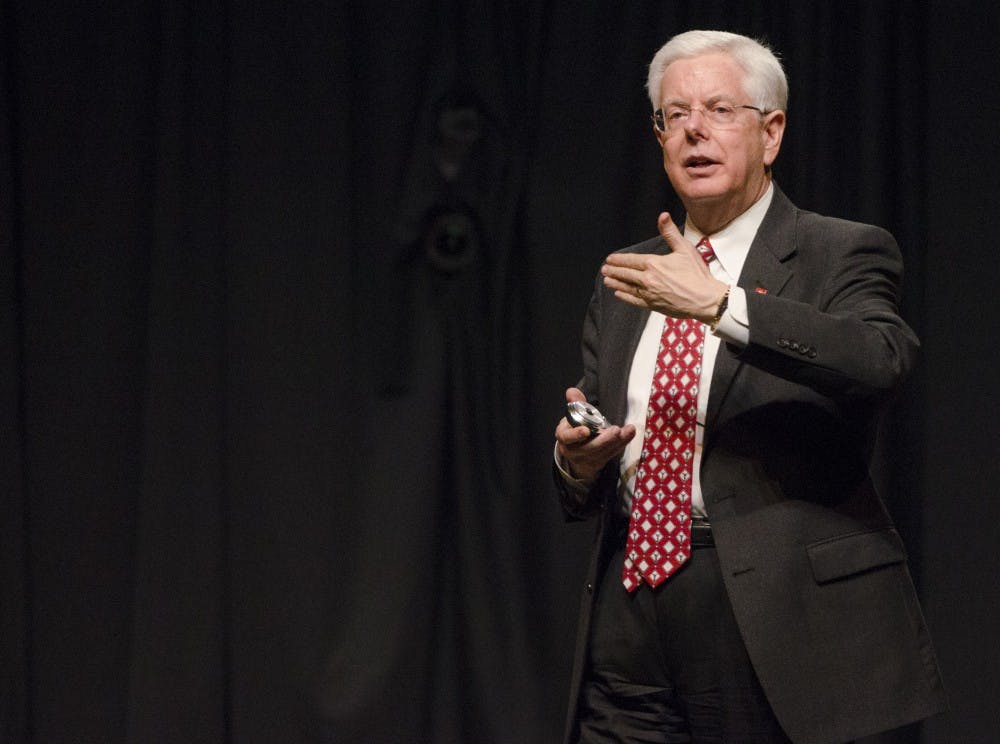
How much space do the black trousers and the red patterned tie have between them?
0.03 m

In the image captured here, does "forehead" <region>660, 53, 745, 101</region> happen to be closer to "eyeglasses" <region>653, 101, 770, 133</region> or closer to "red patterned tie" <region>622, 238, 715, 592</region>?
"eyeglasses" <region>653, 101, 770, 133</region>

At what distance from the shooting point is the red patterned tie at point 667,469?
1.62m

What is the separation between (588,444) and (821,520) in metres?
0.34

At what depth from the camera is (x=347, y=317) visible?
2721 mm

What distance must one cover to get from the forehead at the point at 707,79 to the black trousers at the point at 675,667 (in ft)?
2.31

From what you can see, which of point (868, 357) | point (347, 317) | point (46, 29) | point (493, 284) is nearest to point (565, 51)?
point (493, 284)

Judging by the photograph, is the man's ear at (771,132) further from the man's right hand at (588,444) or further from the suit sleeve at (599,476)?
the man's right hand at (588,444)

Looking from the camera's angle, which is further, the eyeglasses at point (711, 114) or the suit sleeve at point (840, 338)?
the eyeglasses at point (711, 114)

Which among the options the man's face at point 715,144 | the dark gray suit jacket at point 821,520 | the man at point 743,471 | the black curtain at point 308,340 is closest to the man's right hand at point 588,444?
the man at point 743,471

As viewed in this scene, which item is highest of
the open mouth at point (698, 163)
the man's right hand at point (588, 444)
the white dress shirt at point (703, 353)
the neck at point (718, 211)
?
the open mouth at point (698, 163)

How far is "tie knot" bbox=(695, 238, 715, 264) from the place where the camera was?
175 centimetres

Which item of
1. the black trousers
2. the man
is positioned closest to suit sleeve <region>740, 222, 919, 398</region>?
the man

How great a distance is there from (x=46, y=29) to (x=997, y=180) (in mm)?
2246

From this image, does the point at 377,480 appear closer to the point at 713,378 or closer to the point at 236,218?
the point at 236,218
